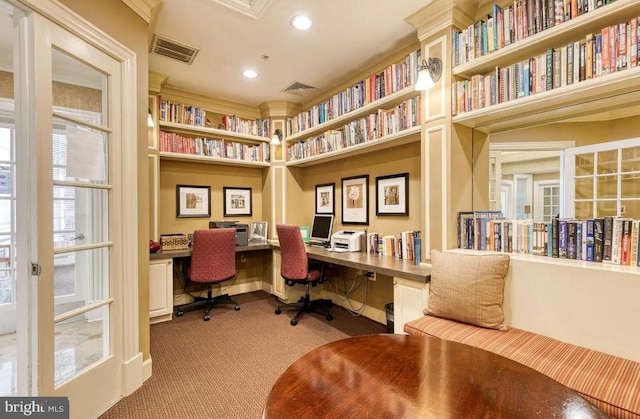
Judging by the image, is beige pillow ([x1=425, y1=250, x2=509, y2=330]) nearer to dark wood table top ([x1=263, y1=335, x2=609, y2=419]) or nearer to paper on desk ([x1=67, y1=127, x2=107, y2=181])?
dark wood table top ([x1=263, y1=335, x2=609, y2=419])

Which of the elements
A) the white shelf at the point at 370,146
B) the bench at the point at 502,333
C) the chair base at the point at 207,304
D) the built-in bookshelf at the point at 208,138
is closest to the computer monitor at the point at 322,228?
the white shelf at the point at 370,146

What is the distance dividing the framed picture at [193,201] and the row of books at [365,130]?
4.54 ft

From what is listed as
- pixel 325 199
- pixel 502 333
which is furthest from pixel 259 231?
pixel 502 333

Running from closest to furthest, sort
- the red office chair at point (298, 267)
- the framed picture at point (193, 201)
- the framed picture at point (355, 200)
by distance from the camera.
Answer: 1. the red office chair at point (298, 267)
2. the framed picture at point (355, 200)
3. the framed picture at point (193, 201)

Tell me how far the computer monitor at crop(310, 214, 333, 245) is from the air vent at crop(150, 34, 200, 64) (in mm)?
2288

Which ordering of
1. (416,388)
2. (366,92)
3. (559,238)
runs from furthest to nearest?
(366,92) < (559,238) < (416,388)

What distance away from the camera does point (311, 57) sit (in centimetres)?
298

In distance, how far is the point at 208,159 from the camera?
12.6 ft

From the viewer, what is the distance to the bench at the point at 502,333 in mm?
1237

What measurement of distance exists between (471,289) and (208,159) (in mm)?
3336

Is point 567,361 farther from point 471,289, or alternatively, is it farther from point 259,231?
point 259,231

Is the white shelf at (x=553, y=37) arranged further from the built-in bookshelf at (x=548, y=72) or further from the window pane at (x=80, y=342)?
the window pane at (x=80, y=342)

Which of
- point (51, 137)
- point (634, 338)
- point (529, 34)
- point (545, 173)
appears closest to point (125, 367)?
point (51, 137)

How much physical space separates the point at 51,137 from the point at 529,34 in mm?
2882
